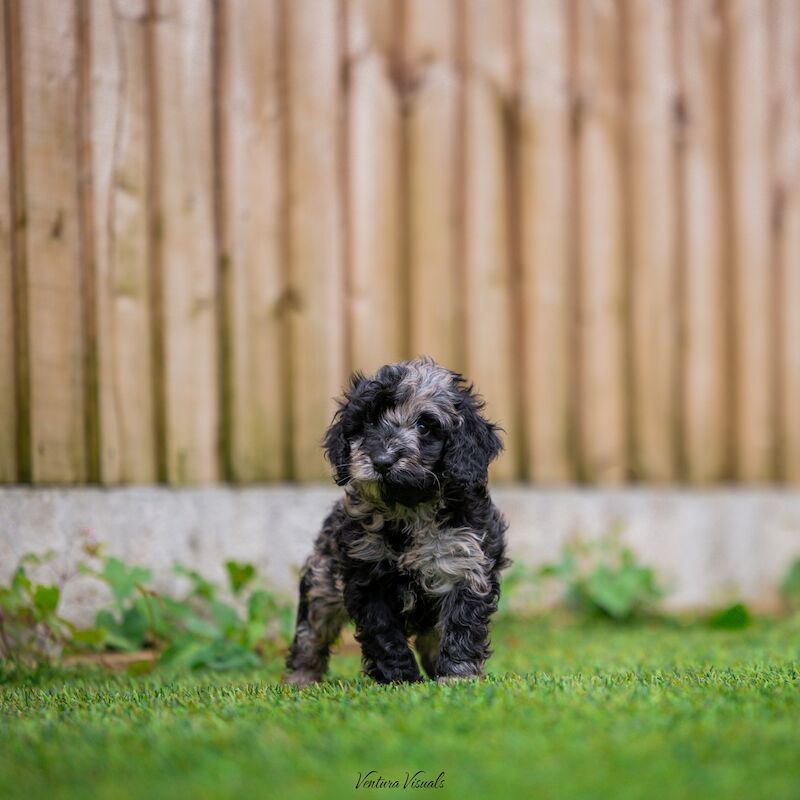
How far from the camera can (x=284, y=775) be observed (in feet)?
8.21

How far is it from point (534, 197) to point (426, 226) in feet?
2.44

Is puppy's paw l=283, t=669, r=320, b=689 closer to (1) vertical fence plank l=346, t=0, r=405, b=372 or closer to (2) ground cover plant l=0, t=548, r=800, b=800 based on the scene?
(2) ground cover plant l=0, t=548, r=800, b=800

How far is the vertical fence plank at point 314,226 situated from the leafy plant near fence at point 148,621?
0.80 m

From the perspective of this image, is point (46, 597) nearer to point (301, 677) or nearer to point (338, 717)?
point (301, 677)

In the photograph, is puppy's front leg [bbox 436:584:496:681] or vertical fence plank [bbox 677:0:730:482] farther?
vertical fence plank [bbox 677:0:730:482]

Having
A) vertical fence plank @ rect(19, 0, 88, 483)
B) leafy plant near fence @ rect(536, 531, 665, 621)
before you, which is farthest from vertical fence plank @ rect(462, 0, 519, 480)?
vertical fence plank @ rect(19, 0, 88, 483)

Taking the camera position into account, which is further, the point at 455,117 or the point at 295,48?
the point at 455,117

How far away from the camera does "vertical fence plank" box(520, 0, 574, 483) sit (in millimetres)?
6590

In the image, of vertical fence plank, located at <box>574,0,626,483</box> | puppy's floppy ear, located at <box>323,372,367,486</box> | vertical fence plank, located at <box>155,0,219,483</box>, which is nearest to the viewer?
puppy's floppy ear, located at <box>323,372,367,486</box>

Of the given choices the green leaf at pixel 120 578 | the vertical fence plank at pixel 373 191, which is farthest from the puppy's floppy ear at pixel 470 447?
the vertical fence plank at pixel 373 191

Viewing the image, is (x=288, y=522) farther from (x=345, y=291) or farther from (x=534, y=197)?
(x=534, y=197)

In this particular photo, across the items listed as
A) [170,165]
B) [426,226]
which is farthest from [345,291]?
[170,165]

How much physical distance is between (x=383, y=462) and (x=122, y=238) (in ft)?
6.65

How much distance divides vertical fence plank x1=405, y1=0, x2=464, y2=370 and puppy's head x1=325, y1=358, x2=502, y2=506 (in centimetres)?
206
